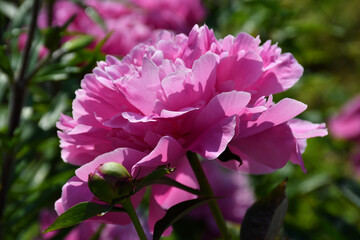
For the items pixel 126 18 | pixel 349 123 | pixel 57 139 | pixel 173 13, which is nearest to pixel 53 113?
pixel 57 139

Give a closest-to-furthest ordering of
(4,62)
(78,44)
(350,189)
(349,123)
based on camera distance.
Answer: (4,62) < (78,44) < (350,189) < (349,123)

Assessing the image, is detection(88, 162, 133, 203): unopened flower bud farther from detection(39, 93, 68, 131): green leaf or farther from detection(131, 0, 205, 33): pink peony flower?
detection(131, 0, 205, 33): pink peony flower

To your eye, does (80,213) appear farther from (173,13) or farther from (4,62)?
(173,13)

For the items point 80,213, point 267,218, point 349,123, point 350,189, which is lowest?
point 349,123

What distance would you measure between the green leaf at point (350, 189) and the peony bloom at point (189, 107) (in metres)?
0.58

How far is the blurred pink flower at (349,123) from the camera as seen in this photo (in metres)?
1.69

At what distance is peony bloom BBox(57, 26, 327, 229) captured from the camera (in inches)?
17.0

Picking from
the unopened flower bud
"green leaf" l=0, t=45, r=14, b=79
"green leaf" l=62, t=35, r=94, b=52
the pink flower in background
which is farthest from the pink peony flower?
the unopened flower bud

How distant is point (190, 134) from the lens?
46 centimetres

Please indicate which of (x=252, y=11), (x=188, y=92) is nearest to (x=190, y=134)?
(x=188, y=92)

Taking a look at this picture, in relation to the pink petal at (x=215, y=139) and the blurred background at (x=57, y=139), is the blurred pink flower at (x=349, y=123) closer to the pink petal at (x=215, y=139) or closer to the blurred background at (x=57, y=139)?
the blurred background at (x=57, y=139)

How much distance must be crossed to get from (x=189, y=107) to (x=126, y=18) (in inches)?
Result: 33.4

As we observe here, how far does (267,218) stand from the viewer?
0.48 meters

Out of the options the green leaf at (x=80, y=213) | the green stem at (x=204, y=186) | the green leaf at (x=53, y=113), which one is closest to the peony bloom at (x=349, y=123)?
the green leaf at (x=53, y=113)
